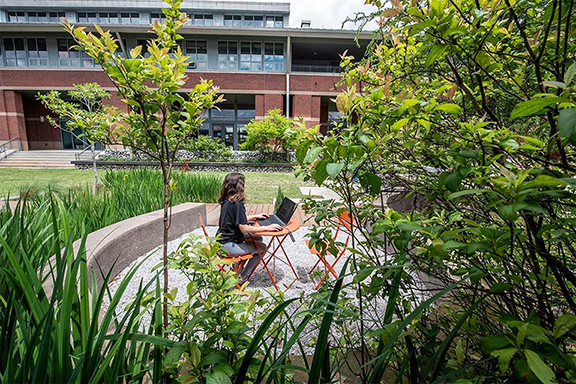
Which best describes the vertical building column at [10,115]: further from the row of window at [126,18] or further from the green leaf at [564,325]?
the green leaf at [564,325]

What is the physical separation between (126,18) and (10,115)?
18.6 m

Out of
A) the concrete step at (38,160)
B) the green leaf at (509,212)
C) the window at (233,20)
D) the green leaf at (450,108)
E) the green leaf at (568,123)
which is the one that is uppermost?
the window at (233,20)

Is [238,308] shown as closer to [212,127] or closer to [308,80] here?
[308,80]

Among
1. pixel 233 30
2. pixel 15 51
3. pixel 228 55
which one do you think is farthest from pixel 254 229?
pixel 15 51

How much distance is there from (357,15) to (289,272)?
2.80 m

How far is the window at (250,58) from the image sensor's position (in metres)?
21.8

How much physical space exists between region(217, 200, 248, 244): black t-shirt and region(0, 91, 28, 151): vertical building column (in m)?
26.7

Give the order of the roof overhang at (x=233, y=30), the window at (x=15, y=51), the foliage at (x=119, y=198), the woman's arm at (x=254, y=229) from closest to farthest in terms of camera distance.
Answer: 1. the woman's arm at (x=254, y=229)
2. the foliage at (x=119, y=198)
3. the roof overhang at (x=233, y=30)
4. the window at (x=15, y=51)

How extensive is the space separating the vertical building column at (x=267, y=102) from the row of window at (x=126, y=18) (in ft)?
51.0

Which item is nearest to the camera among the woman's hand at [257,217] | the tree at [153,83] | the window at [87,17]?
the tree at [153,83]

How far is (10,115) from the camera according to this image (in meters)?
21.3

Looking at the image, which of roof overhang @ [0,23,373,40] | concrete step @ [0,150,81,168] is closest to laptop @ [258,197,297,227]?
roof overhang @ [0,23,373,40]

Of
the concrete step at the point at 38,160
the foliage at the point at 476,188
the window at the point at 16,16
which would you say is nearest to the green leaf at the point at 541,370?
the foliage at the point at 476,188

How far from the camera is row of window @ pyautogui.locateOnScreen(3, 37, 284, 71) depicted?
69.5 ft
